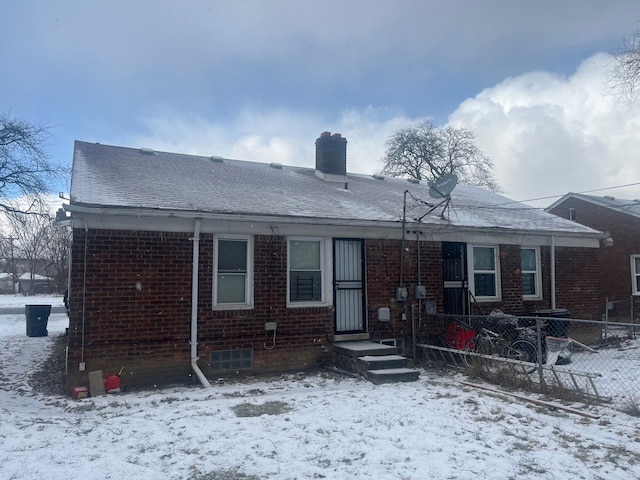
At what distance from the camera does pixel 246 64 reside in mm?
11977

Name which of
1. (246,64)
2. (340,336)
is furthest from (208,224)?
(246,64)

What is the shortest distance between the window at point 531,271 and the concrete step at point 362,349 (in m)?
4.97

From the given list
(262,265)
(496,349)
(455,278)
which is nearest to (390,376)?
(496,349)

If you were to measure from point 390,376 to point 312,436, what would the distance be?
3.24 metres

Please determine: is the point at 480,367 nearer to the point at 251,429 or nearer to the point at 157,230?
the point at 251,429

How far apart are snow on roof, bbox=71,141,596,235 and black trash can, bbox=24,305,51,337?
226 inches

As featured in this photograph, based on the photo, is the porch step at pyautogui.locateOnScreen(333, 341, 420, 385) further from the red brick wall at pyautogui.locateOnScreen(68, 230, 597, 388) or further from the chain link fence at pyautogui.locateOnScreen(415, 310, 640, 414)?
the chain link fence at pyautogui.locateOnScreen(415, 310, 640, 414)

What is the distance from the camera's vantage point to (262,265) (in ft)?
30.9

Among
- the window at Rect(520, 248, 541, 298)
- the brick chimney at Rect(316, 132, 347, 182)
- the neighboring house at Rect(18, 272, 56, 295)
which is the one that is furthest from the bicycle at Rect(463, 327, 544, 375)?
the neighboring house at Rect(18, 272, 56, 295)

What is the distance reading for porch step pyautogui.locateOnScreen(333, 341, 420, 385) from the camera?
8.49 meters

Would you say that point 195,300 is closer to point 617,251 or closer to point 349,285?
point 349,285

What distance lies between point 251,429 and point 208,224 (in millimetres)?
4248

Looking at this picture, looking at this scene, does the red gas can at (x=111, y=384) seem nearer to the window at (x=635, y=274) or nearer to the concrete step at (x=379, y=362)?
the concrete step at (x=379, y=362)

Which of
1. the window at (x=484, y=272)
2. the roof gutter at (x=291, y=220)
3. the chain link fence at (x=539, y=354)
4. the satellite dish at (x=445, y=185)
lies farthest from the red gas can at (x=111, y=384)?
the window at (x=484, y=272)
